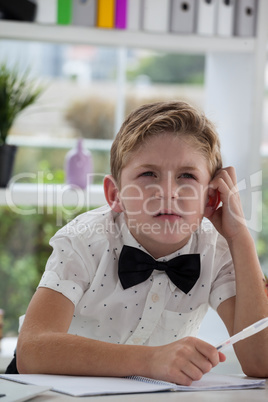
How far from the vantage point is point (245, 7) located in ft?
9.40

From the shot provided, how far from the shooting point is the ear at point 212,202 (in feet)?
5.11

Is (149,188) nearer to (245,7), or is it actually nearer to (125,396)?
(125,396)

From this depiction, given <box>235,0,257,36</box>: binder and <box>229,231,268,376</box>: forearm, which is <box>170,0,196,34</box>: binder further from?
<box>229,231,268,376</box>: forearm

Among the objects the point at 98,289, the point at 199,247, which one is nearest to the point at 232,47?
the point at 199,247

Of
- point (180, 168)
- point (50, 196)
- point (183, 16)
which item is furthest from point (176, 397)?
point (183, 16)

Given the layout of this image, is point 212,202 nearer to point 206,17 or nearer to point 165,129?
point 165,129

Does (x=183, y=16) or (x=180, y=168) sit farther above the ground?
(x=183, y=16)

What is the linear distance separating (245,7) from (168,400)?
2259 mm

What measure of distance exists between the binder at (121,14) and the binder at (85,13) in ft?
0.32

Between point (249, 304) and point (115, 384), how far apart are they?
0.43 meters

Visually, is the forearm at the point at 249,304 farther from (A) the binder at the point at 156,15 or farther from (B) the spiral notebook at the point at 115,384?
(A) the binder at the point at 156,15

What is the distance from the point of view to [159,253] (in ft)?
5.12

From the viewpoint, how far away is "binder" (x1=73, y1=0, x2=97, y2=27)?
108 inches

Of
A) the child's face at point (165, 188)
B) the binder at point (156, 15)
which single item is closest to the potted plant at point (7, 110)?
the binder at point (156, 15)
